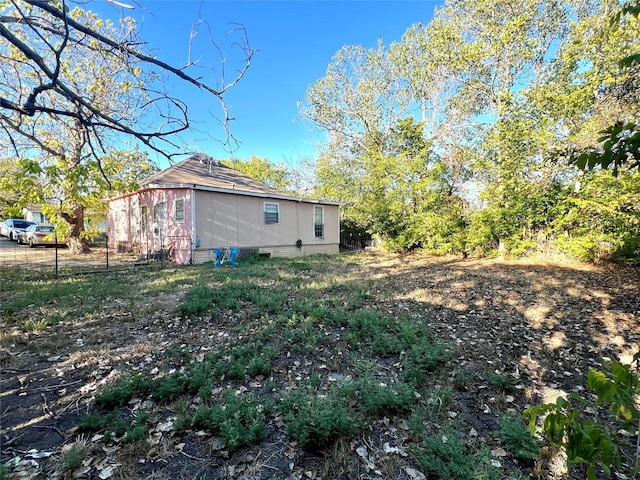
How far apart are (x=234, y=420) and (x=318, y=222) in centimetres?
1262

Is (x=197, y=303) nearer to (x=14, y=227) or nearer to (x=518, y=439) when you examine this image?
(x=518, y=439)

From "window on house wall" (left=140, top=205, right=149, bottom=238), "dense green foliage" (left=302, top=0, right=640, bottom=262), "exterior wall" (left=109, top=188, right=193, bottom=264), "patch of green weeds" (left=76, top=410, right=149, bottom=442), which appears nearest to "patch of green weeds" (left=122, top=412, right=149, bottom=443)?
"patch of green weeds" (left=76, top=410, right=149, bottom=442)

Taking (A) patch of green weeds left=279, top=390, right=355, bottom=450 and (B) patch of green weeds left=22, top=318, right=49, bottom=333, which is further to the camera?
(B) patch of green weeds left=22, top=318, right=49, bottom=333

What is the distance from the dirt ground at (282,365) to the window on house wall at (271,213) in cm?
664

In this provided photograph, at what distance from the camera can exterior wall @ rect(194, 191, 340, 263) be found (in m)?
10.3

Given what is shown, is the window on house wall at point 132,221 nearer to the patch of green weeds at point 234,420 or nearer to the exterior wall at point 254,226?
the exterior wall at point 254,226

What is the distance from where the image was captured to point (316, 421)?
7.21 feet

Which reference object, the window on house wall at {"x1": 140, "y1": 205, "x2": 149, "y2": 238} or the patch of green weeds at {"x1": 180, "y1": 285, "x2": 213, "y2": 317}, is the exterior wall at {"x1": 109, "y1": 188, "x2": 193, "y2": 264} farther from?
the patch of green weeds at {"x1": 180, "y1": 285, "x2": 213, "y2": 317}

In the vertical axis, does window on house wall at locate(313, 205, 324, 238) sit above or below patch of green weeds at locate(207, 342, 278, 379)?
above

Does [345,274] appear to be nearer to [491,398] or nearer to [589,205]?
[491,398]

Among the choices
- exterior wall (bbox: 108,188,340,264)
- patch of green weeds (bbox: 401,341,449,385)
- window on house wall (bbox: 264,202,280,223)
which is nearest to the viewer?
patch of green weeds (bbox: 401,341,449,385)

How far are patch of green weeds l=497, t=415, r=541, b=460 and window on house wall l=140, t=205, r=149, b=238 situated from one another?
1259cm

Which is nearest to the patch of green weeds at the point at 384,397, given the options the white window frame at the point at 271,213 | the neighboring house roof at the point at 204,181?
the neighboring house roof at the point at 204,181

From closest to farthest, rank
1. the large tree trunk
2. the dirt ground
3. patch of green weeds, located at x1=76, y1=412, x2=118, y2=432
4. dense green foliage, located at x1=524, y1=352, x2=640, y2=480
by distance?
1. dense green foliage, located at x1=524, y1=352, x2=640, y2=480
2. the dirt ground
3. patch of green weeds, located at x1=76, y1=412, x2=118, y2=432
4. the large tree trunk
